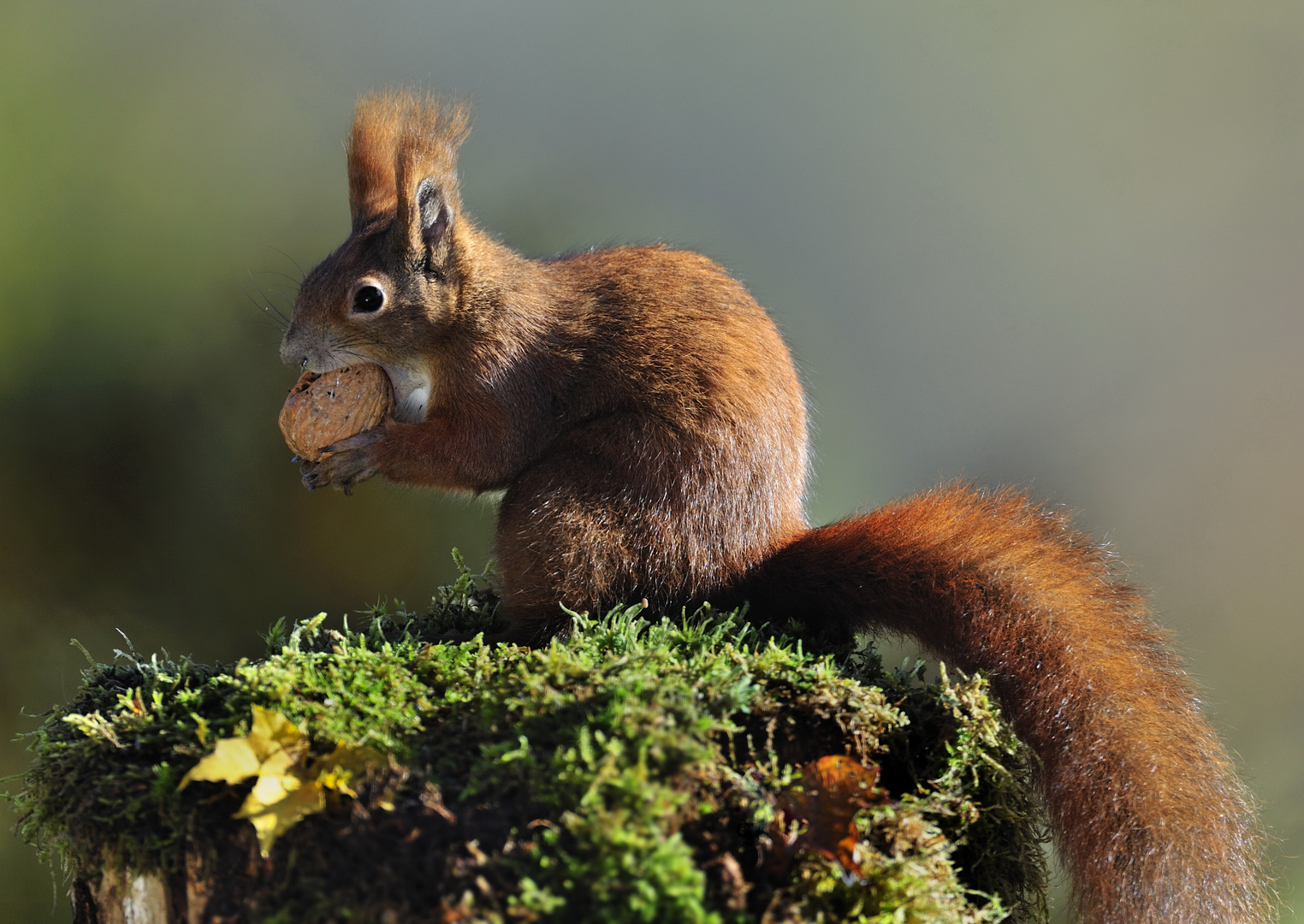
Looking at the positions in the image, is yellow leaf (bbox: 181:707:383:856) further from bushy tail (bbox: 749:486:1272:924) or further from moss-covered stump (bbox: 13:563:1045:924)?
bushy tail (bbox: 749:486:1272:924)

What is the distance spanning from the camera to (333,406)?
4.78 feet

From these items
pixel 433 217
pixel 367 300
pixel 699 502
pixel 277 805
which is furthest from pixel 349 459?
pixel 277 805

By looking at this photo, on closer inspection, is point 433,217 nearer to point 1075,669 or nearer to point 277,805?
point 277,805

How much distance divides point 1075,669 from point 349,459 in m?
1.09

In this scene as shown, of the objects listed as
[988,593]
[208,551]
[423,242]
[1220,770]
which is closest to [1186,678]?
[1220,770]

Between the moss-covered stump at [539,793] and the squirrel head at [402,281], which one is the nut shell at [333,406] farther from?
the moss-covered stump at [539,793]

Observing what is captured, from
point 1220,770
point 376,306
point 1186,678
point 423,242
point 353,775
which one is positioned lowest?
point 353,775

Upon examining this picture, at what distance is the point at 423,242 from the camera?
4.72 ft

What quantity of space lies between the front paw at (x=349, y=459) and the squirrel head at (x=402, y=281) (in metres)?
0.13

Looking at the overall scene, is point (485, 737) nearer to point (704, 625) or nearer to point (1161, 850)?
point (704, 625)

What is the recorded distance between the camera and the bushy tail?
969 millimetres

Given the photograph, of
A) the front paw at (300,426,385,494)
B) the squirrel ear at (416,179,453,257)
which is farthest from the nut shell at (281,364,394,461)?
the squirrel ear at (416,179,453,257)

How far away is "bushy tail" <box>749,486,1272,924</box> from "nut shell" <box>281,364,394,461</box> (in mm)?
686

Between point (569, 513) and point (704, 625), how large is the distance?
0.24 metres
